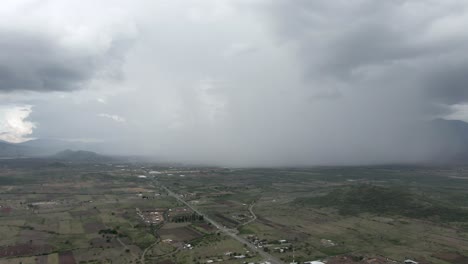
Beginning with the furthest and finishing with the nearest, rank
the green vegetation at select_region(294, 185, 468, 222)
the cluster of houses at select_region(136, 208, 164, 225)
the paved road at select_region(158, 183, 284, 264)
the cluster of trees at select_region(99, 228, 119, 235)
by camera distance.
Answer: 1. the green vegetation at select_region(294, 185, 468, 222)
2. the cluster of houses at select_region(136, 208, 164, 225)
3. the cluster of trees at select_region(99, 228, 119, 235)
4. the paved road at select_region(158, 183, 284, 264)

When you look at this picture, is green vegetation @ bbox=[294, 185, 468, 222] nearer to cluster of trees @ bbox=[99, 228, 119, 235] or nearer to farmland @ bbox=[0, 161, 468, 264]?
farmland @ bbox=[0, 161, 468, 264]

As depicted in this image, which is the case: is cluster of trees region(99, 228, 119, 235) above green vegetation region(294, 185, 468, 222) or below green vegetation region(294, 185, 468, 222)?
below

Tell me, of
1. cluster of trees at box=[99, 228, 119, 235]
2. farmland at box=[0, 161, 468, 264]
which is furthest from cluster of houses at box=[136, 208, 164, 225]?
cluster of trees at box=[99, 228, 119, 235]

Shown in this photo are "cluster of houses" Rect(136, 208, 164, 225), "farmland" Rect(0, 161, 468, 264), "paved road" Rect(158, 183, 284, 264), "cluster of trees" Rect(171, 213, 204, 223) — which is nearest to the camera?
"paved road" Rect(158, 183, 284, 264)

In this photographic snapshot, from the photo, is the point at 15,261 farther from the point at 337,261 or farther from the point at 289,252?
the point at 337,261

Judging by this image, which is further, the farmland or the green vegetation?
the green vegetation

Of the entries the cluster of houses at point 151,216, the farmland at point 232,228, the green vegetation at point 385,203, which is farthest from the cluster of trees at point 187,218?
the green vegetation at point 385,203

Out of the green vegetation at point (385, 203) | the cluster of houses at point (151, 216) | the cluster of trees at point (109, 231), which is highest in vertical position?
the green vegetation at point (385, 203)

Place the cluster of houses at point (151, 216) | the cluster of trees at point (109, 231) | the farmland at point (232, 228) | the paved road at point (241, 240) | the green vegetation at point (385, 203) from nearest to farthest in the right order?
the paved road at point (241, 240) → the farmland at point (232, 228) → the cluster of trees at point (109, 231) → the cluster of houses at point (151, 216) → the green vegetation at point (385, 203)

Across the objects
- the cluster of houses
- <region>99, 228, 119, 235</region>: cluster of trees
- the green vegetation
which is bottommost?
<region>99, 228, 119, 235</region>: cluster of trees

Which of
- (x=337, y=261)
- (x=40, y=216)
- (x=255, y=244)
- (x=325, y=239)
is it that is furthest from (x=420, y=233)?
(x=40, y=216)

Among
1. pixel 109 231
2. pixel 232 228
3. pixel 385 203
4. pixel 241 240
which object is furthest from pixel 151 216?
pixel 385 203

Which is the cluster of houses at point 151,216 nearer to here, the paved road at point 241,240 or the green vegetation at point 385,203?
the paved road at point 241,240
